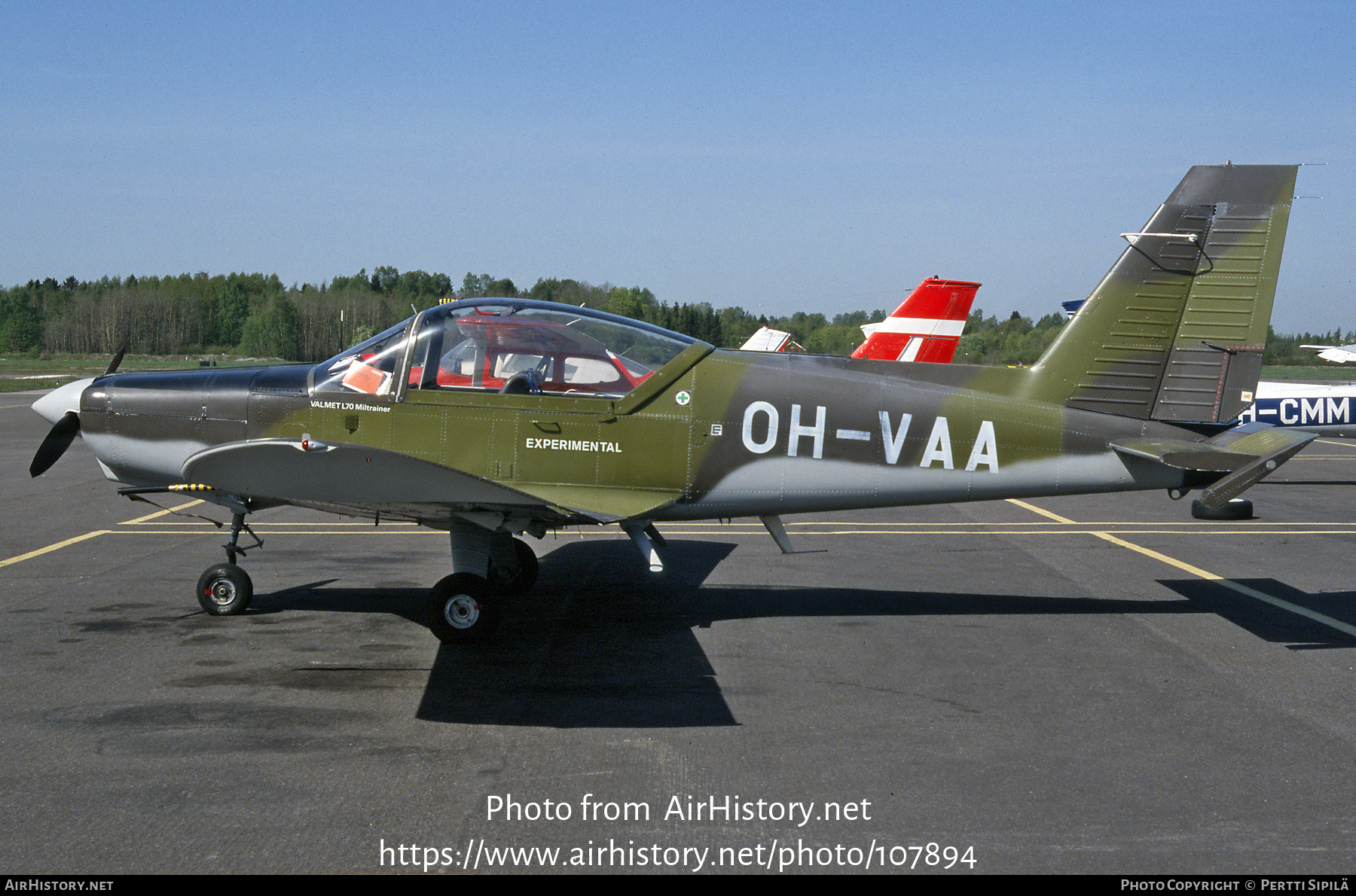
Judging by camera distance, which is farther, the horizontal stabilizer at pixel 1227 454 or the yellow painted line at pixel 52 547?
the yellow painted line at pixel 52 547

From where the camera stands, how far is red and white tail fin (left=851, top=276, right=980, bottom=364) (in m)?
23.6

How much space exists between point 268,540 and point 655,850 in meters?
8.49

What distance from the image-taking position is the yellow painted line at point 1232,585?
8.21 metres

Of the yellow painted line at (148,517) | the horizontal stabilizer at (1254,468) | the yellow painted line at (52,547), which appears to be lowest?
the yellow painted line at (52,547)

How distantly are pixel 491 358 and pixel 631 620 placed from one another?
2418mm

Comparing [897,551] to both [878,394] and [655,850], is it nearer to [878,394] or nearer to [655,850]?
[878,394]

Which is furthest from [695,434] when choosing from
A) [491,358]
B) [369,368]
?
[369,368]

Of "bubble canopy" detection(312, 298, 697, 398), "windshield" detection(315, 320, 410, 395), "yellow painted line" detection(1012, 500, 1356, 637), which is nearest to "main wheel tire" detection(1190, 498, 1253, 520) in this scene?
"yellow painted line" detection(1012, 500, 1356, 637)

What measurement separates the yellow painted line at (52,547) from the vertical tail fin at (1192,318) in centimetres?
993

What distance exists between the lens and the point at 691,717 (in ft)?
19.6

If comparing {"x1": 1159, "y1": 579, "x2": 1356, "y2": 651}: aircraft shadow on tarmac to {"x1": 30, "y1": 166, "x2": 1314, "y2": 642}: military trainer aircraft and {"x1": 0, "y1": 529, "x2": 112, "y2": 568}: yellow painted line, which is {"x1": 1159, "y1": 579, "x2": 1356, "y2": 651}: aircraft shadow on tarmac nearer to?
{"x1": 30, "y1": 166, "x2": 1314, "y2": 642}: military trainer aircraft

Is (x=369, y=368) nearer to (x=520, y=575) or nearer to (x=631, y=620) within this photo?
(x=520, y=575)

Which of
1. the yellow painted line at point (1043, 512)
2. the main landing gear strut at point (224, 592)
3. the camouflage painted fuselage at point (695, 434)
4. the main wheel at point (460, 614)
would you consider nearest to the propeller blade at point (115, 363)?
the camouflage painted fuselage at point (695, 434)

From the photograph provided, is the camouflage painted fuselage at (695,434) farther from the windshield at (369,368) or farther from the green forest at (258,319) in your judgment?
the green forest at (258,319)
